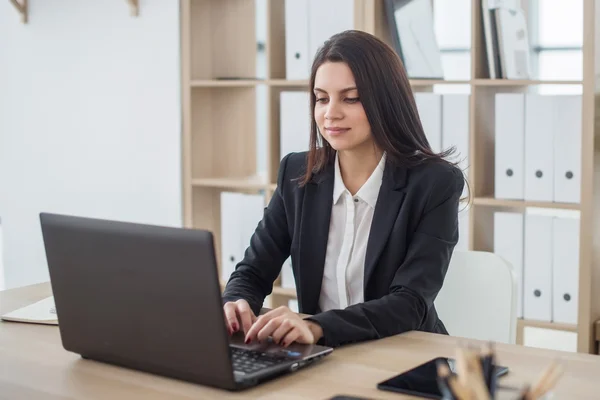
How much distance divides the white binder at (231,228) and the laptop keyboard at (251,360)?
6.47ft

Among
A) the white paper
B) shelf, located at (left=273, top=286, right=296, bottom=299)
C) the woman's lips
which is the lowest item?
shelf, located at (left=273, top=286, right=296, bottom=299)

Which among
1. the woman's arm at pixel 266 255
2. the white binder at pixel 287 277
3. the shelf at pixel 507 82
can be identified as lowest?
the white binder at pixel 287 277

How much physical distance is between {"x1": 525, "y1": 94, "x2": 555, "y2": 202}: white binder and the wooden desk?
135 cm

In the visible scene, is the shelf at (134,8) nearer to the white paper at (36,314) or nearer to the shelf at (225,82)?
the shelf at (225,82)

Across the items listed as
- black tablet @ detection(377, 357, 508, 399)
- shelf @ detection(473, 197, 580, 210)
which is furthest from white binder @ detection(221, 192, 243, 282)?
black tablet @ detection(377, 357, 508, 399)

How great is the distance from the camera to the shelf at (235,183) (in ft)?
11.2

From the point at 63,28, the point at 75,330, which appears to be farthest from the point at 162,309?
the point at 63,28

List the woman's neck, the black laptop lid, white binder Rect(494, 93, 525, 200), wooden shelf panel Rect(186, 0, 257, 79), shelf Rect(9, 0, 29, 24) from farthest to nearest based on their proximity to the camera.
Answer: shelf Rect(9, 0, 29, 24) → wooden shelf panel Rect(186, 0, 257, 79) → white binder Rect(494, 93, 525, 200) → the woman's neck → the black laptop lid

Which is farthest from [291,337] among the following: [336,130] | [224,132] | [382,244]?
[224,132]

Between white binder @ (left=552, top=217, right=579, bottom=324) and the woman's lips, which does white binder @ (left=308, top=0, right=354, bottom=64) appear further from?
the woman's lips

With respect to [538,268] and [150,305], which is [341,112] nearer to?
[150,305]

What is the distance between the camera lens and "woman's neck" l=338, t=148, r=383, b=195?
211 cm

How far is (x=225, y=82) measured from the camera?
345cm

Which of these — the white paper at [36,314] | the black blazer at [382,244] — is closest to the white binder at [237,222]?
the black blazer at [382,244]
